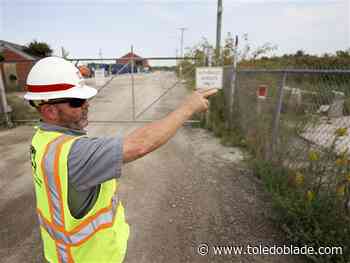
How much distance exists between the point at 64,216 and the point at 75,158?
0.33 meters

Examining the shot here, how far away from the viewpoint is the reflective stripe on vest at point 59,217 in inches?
41.1

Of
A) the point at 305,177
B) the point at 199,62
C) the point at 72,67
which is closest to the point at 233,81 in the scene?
the point at 199,62

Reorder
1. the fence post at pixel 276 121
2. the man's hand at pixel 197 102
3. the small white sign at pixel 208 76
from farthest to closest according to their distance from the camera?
the small white sign at pixel 208 76 < the fence post at pixel 276 121 < the man's hand at pixel 197 102

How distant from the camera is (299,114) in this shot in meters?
3.47

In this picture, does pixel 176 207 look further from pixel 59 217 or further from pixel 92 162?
pixel 92 162

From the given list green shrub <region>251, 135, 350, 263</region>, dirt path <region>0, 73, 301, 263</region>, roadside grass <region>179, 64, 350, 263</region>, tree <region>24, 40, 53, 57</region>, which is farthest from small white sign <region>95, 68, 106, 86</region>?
tree <region>24, 40, 53, 57</region>

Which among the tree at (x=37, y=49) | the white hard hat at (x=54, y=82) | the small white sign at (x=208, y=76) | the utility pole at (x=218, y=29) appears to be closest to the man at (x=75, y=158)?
the white hard hat at (x=54, y=82)

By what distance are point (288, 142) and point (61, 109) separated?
3.38 metres

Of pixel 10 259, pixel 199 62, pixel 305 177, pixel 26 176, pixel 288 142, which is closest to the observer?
pixel 10 259

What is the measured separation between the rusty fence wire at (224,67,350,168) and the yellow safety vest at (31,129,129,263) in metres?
2.68

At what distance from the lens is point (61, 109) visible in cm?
115

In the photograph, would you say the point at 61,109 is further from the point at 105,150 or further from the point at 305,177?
the point at 305,177

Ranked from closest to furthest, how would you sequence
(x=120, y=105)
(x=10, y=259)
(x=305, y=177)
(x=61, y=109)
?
(x=61, y=109) → (x=10, y=259) → (x=305, y=177) → (x=120, y=105)

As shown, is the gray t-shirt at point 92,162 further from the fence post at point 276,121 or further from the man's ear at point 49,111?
the fence post at point 276,121
